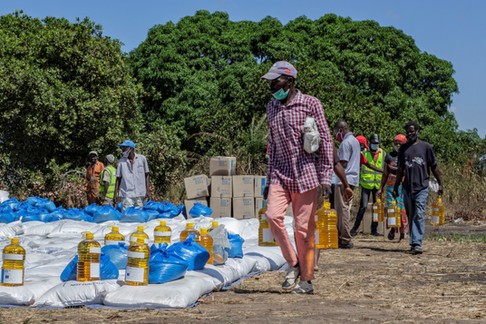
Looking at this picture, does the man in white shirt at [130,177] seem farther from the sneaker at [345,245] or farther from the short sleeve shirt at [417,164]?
the short sleeve shirt at [417,164]

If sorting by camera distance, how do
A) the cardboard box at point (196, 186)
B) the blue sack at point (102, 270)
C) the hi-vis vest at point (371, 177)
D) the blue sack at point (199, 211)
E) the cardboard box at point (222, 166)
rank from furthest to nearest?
the cardboard box at point (222, 166) < the cardboard box at point (196, 186) < the blue sack at point (199, 211) < the hi-vis vest at point (371, 177) < the blue sack at point (102, 270)

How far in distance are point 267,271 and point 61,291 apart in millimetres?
3182

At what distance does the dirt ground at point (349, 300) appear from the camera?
6325 mm

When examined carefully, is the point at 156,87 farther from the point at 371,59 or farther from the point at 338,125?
the point at 338,125

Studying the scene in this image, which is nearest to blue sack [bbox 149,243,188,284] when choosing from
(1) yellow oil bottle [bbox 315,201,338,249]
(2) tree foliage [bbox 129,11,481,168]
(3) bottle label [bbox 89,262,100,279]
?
(3) bottle label [bbox 89,262,100,279]

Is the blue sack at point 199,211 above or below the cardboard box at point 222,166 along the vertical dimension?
below

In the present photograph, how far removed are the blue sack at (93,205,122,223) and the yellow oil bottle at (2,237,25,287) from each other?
786 cm

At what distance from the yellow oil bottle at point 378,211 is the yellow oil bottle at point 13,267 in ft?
26.9

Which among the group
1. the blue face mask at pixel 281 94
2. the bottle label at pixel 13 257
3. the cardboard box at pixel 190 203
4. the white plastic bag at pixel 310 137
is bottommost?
the bottle label at pixel 13 257

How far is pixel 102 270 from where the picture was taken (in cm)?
753

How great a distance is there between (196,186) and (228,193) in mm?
645

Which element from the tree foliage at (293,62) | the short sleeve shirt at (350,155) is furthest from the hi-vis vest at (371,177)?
the tree foliage at (293,62)

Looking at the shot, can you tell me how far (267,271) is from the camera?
31.7 ft

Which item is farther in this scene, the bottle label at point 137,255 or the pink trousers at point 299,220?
the pink trousers at point 299,220
